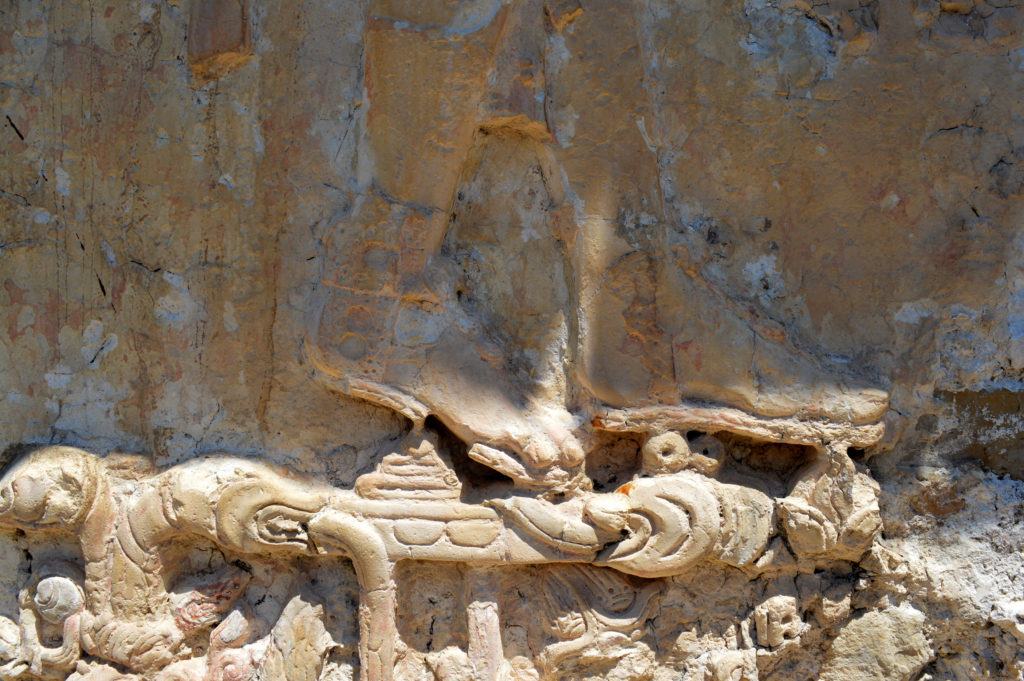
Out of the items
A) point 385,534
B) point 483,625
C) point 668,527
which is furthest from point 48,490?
point 668,527

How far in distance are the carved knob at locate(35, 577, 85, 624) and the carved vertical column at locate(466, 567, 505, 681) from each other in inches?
39.7

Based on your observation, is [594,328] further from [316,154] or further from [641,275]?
[316,154]

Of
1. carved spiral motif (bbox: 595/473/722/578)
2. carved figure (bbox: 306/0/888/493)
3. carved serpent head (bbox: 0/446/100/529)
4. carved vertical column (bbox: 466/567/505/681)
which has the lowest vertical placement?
carved vertical column (bbox: 466/567/505/681)

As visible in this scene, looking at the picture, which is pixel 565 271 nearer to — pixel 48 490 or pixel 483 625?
pixel 483 625

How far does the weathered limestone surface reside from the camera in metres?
2.41

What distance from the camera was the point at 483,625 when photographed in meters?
2.45

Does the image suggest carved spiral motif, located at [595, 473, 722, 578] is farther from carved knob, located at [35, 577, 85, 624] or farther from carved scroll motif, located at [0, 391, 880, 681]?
carved knob, located at [35, 577, 85, 624]

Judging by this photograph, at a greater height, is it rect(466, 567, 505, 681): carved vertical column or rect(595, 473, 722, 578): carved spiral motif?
rect(595, 473, 722, 578): carved spiral motif

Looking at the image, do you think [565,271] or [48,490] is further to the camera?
[565,271]

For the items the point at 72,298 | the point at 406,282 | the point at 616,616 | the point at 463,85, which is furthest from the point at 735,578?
the point at 72,298

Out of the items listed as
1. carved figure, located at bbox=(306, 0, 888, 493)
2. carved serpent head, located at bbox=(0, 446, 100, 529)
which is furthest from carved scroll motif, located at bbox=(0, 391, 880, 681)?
carved figure, located at bbox=(306, 0, 888, 493)

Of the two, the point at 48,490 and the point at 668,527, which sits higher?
the point at 48,490

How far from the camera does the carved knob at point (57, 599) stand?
8.13 feet

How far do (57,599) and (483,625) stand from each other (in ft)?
3.59
